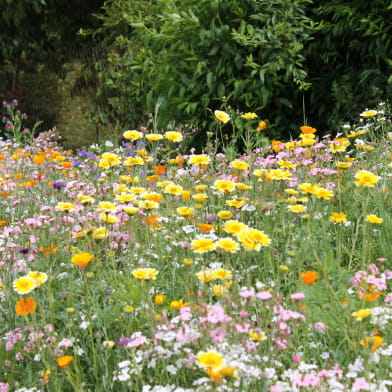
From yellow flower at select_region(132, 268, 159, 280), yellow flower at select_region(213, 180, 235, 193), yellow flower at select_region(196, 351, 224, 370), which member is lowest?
yellow flower at select_region(196, 351, 224, 370)

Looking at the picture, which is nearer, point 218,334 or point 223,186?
point 218,334

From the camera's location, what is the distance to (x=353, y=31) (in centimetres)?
482

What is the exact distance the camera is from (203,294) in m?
1.55

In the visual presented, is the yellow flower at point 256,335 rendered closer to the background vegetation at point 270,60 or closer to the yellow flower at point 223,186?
the yellow flower at point 223,186

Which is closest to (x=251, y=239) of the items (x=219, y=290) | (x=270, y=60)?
(x=219, y=290)

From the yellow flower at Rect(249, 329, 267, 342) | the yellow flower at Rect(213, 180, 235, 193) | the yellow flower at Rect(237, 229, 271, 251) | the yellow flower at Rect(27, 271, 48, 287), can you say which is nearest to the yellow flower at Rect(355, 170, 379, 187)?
the yellow flower at Rect(237, 229, 271, 251)

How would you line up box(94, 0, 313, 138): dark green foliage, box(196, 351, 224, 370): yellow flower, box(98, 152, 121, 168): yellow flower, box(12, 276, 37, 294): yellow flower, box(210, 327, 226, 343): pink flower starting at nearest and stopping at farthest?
box(196, 351, 224, 370): yellow flower → box(210, 327, 226, 343): pink flower → box(12, 276, 37, 294): yellow flower → box(98, 152, 121, 168): yellow flower → box(94, 0, 313, 138): dark green foliage

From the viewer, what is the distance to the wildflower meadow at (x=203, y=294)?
4.62 feet

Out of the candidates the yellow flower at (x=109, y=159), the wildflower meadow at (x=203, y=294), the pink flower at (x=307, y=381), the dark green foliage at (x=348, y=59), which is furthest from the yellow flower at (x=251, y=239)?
the dark green foliage at (x=348, y=59)

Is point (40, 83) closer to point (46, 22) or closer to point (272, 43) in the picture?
point (46, 22)

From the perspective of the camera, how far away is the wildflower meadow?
55.4 inches

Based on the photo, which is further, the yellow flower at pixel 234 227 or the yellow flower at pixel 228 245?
the yellow flower at pixel 234 227

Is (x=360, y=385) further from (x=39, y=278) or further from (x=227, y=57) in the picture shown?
(x=227, y=57)

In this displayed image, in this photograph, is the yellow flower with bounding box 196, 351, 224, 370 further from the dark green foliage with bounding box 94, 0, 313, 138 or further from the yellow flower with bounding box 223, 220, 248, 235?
the dark green foliage with bounding box 94, 0, 313, 138
